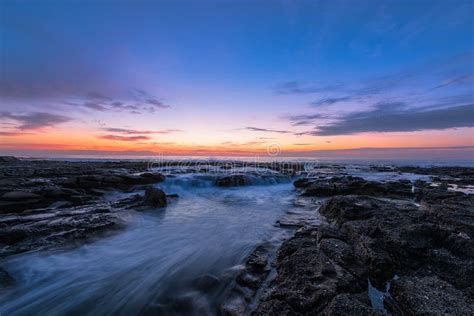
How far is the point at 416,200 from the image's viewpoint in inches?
443

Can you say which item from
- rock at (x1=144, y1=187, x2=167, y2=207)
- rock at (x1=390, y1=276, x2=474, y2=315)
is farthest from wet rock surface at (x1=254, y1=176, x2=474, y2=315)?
rock at (x1=144, y1=187, x2=167, y2=207)

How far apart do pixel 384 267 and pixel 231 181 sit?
16587 mm

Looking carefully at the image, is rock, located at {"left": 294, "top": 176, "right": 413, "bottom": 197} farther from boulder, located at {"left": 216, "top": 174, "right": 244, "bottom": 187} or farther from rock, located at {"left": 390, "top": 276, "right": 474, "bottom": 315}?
rock, located at {"left": 390, "top": 276, "right": 474, "bottom": 315}

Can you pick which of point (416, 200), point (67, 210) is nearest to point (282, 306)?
point (67, 210)

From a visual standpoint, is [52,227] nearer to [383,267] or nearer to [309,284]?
[309,284]

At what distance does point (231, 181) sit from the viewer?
20438 mm

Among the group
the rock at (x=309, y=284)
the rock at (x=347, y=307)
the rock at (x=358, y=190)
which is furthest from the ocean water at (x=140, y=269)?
the rock at (x=358, y=190)

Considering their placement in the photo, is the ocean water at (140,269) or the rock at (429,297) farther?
the ocean water at (140,269)

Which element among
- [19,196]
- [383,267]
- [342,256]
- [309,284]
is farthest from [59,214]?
[383,267]

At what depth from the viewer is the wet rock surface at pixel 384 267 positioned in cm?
306

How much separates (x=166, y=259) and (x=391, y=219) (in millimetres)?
5893

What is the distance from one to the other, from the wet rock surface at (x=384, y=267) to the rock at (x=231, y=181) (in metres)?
13.8

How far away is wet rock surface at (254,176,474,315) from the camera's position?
10.0 ft

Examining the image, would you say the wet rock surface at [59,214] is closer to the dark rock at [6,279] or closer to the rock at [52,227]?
the rock at [52,227]
